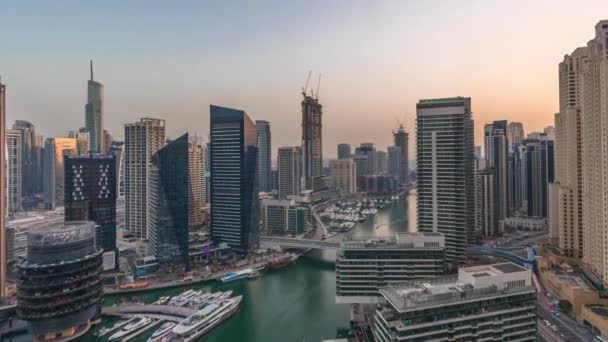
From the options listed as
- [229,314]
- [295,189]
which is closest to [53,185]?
[295,189]

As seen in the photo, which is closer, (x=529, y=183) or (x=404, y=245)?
(x=404, y=245)

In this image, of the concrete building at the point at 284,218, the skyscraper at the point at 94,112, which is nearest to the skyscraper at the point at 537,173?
the concrete building at the point at 284,218

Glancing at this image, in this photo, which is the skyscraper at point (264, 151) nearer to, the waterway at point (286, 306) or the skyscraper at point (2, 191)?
the waterway at point (286, 306)

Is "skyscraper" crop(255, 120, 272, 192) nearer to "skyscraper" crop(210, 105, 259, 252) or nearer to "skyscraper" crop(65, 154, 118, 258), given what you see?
"skyscraper" crop(210, 105, 259, 252)

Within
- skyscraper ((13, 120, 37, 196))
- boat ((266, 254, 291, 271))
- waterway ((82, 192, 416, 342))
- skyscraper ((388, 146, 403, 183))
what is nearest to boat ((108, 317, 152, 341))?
waterway ((82, 192, 416, 342))

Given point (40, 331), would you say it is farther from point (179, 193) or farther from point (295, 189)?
point (295, 189)

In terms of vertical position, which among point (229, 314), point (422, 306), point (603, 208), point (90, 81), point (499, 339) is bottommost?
point (229, 314)
